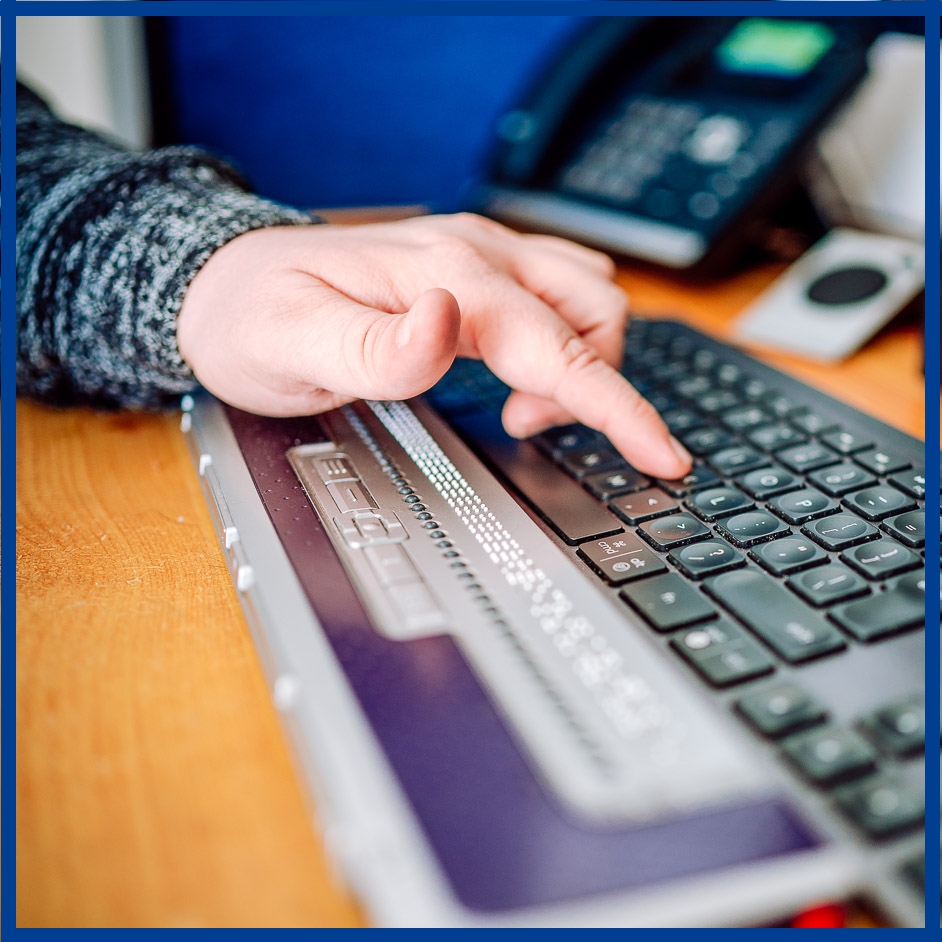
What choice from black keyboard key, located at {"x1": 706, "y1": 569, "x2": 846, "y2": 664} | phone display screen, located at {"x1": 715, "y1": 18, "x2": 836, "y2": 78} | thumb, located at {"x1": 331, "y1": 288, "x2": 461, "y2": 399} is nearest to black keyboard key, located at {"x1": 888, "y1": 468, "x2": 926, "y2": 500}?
black keyboard key, located at {"x1": 706, "y1": 569, "x2": 846, "y2": 664}

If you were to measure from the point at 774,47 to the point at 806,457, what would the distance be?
54 cm

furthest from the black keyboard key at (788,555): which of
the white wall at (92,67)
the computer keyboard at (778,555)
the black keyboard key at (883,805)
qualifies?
the white wall at (92,67)

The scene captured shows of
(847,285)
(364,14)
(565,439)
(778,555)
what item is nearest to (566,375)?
(565,439)

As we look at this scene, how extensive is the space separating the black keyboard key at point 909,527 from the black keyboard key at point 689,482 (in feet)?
0.24

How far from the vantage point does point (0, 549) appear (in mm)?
357

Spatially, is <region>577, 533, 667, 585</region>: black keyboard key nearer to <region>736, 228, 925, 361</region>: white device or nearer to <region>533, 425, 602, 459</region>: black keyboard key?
<region>533, 425, 602, 459</region>: black keyboard key

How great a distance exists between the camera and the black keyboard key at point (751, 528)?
336 mm

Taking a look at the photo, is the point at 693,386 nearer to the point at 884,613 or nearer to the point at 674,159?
the point at 884,613

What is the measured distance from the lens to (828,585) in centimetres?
30

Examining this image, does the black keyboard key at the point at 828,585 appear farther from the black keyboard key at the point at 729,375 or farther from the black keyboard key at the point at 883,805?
the black keyboard key at the point at 729,375

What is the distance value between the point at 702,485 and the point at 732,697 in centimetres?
15

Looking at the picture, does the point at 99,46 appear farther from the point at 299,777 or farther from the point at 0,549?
the point at 299,777

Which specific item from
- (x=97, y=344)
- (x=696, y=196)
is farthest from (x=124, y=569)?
(x=696, y=196)

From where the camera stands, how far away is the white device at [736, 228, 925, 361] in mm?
607
